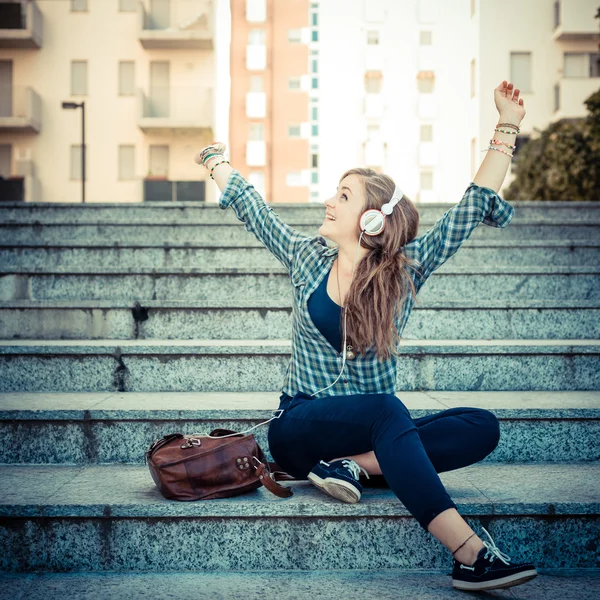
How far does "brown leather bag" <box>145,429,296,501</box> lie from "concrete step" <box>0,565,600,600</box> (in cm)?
27

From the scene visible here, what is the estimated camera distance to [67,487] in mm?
2637

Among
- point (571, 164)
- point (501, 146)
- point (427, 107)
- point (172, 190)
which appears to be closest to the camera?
point (501, 146)

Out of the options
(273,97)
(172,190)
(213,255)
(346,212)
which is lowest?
(213,255)

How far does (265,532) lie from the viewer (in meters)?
2.47

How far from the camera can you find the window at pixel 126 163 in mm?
23141

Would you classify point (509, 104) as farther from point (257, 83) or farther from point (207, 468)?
point (257, 83)

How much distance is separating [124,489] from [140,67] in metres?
22.5

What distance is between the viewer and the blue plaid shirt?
260cm

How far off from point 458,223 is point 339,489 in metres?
1.04

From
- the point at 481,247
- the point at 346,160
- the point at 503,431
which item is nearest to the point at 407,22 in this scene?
the point at 346,160

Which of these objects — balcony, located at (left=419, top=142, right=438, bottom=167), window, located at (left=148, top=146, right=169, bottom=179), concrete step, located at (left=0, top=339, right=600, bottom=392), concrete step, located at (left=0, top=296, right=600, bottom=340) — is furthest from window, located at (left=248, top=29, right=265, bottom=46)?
concrete step, located at (left=0, top=339, right=600, bottom=392)

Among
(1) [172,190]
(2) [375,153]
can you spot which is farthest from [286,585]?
(2) [375,153]

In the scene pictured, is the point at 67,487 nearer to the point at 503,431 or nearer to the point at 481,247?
the point at 503,431

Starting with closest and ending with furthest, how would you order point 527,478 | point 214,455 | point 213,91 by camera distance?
1. point 214,455
2. point 527,478
3. point 213,91
